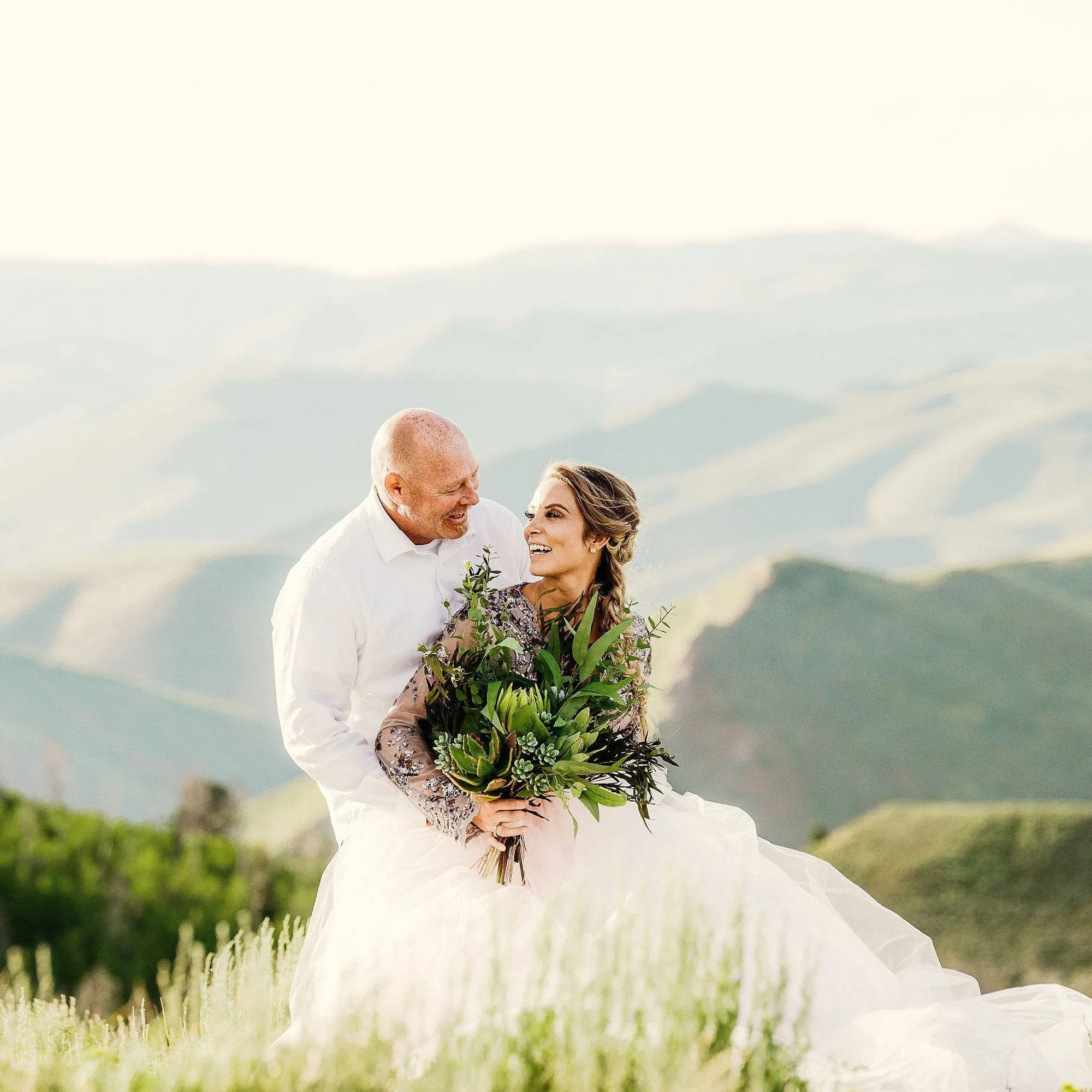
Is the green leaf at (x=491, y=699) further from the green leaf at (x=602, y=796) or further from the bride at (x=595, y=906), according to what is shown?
the green leaf at (x=602, y=796)

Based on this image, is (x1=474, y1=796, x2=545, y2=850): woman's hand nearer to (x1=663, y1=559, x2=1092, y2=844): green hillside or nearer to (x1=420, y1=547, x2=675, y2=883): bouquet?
(x1=420, y1=547, x2=675, y2=883): bouquet

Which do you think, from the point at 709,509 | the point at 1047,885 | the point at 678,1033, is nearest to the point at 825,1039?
the point at 678,1033

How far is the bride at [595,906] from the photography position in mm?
4203

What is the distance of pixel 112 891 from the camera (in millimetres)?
20000

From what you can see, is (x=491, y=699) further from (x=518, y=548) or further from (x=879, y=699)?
(x=879, y=699)

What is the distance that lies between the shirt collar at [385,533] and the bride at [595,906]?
0.39 meters

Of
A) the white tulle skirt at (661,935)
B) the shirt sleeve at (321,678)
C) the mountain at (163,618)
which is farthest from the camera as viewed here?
the mountain at (163,618)

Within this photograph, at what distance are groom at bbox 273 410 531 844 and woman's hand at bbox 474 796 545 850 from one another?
380 millimetres

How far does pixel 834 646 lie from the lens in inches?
1941

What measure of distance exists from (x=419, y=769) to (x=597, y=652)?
0.69m

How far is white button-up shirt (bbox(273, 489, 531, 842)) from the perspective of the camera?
4.89 m

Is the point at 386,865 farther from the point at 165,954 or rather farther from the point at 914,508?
the point at 914,508

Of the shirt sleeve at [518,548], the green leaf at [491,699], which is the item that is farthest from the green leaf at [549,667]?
the shirt sleeve at [518,548]

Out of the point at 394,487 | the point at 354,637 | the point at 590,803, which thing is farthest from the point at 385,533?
the point at 590,803
